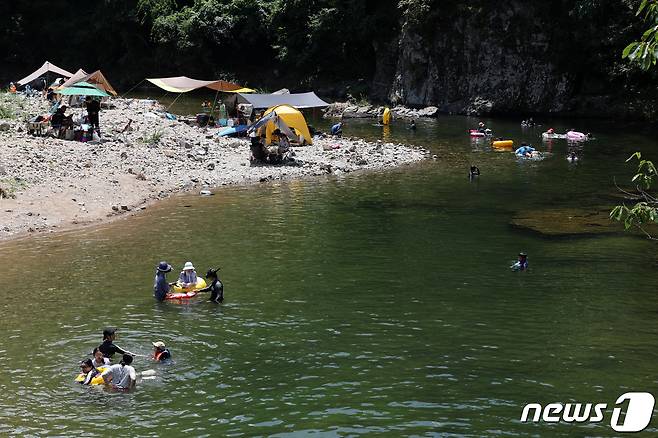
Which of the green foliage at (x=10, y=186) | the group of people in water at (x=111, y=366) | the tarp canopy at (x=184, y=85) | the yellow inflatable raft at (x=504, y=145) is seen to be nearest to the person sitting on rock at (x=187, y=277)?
the group of people in water at (x=111, y=366)

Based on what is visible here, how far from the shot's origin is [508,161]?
151ft

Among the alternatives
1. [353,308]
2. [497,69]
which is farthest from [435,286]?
[497,69]

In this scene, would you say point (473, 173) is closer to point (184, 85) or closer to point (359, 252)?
point (359, 252)

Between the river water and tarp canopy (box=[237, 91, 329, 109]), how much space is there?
54.7 ft

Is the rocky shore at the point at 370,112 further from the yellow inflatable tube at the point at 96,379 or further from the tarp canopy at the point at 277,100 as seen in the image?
the yellow inflatable tube at the point at 96,379

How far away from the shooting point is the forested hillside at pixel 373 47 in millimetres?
63656

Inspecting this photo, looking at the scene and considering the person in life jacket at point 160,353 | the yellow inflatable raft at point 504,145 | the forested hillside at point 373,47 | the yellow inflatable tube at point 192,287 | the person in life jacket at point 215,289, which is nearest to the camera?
the person in life jacket at point 160,353

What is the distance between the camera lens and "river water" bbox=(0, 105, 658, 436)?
1628 centimetres

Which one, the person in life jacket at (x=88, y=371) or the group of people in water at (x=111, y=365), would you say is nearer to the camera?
the group of people in water at (x=111, y=365)

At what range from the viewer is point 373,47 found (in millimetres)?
76688

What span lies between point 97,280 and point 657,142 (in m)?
39.0

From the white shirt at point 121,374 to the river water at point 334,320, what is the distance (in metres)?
0.28

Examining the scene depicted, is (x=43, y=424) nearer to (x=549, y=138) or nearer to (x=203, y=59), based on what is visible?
(x=549, y=138)

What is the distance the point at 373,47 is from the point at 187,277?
56.6 metres
